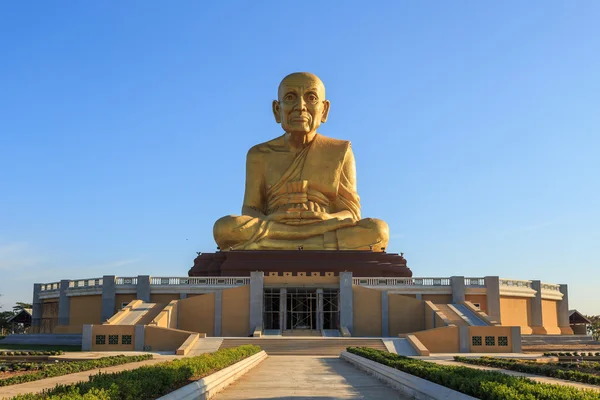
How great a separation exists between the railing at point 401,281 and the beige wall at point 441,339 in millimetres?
7444

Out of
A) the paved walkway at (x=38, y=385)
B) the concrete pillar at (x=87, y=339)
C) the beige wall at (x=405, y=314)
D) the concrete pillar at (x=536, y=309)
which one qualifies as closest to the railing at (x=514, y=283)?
the concrete pillar at (x=536, y=309)

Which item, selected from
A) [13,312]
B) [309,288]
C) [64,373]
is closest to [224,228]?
[309,288]

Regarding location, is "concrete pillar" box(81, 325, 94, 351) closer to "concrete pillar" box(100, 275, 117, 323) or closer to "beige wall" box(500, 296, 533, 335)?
"concrete pillar" box(100, 275, 117, 323)

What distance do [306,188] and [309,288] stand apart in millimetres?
8179

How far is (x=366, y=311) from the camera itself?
3072cm

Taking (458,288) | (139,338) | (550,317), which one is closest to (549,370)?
(139,338)

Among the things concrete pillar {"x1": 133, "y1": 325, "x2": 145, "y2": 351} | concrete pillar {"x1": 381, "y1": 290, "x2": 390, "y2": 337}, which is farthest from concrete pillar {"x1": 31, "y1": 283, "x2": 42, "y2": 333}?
concrete pillar {"x1": 381, "y1": 290, "x2": 390, "y2": 337}

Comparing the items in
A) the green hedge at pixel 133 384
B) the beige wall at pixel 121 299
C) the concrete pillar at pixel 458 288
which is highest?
the concrete pillar at pixel 458 288

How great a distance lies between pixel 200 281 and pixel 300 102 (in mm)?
11429

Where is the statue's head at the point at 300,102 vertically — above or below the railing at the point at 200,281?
above

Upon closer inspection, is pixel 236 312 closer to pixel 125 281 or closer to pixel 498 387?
pixel 125 281

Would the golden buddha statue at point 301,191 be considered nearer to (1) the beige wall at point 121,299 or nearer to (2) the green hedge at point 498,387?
(1) the beige wall at point 121,299

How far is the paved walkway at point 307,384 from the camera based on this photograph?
11594mm

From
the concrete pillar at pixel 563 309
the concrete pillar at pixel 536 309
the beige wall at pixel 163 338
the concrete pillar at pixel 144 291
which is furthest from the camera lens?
the concrete pillar at pixel 563 309
